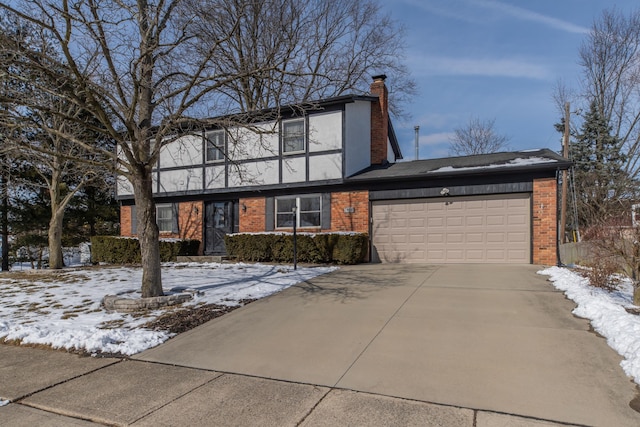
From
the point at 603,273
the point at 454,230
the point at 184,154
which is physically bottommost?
the point at 603,273

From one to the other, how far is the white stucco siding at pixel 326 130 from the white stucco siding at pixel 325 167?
0.29 m

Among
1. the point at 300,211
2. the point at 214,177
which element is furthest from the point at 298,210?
the point at 214,177

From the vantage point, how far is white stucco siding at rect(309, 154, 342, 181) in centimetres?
1226

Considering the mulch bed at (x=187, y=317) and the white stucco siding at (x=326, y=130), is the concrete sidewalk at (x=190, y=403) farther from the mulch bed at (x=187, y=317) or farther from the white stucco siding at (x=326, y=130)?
the white stucco siding at (x=326, y=130)

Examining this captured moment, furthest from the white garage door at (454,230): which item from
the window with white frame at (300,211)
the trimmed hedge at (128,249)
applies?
the trimmed hedge at (128,249)

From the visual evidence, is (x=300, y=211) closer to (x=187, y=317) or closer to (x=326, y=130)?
(x=326, y=130)

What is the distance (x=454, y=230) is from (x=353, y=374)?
826cm

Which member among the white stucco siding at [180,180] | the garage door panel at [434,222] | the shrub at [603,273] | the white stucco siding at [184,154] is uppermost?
the white stucco siding at [184,154]

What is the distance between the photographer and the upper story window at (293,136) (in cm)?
1287

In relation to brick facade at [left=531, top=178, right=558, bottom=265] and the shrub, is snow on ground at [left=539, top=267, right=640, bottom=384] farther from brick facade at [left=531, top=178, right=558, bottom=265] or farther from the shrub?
brick facade at [left=531, top=178, right=558, bottom=265]

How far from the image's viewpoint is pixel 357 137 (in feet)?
42.3

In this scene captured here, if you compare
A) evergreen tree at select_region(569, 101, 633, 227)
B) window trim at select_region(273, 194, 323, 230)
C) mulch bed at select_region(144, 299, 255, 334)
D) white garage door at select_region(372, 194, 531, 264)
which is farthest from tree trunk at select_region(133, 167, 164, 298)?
A: evergreen tree at select_region(569, 101, 633, 227)

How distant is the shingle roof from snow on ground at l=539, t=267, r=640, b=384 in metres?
3.25

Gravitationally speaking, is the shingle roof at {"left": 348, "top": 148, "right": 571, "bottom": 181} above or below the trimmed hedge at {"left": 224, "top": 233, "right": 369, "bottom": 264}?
above
